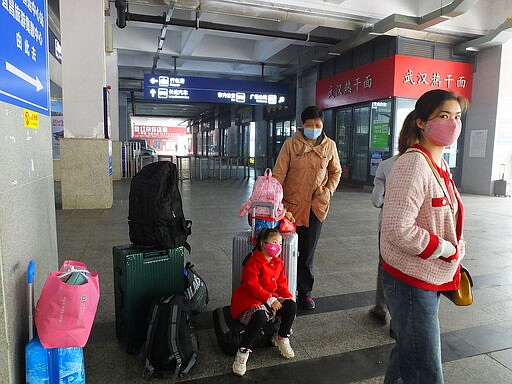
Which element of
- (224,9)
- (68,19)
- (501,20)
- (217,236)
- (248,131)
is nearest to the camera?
(217,236)

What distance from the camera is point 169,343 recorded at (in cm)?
216

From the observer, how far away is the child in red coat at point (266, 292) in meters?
2.35

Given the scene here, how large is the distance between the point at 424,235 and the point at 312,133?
1670mm

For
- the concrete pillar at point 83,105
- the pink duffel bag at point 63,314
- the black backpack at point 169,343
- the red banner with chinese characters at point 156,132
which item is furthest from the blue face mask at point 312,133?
the red banner with chinese characters at point 156,132

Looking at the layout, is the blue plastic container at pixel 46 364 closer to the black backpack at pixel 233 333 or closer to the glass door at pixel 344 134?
the black backpack at pixel 233 333

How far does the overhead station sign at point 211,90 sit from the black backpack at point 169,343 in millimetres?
11281

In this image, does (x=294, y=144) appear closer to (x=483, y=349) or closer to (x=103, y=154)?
(x=483, y=349)

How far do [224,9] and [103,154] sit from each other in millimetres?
3998

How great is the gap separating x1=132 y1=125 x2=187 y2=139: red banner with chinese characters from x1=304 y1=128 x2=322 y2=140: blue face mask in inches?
1664

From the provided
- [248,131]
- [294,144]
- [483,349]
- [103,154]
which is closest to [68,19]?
[103,154]

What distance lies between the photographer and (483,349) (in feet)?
8.46

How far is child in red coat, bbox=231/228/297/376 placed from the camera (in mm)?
2346

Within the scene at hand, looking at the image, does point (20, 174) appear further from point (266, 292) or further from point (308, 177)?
point (308, 177)

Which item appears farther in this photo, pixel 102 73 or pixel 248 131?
pixel 248 131
